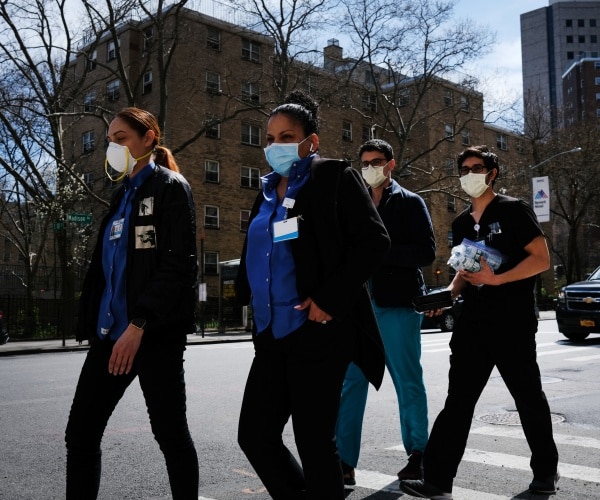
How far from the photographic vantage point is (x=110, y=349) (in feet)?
10.0

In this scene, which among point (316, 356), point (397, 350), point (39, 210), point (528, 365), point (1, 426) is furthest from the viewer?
point (39, 210)

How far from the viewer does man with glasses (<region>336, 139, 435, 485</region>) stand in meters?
4.33

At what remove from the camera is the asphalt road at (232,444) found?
4.27m

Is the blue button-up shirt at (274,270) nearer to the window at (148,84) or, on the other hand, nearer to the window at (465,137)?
the window at (148,84)

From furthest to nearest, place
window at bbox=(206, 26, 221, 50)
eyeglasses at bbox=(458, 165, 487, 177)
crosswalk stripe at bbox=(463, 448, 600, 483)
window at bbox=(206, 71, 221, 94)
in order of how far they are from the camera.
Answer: window at bbox=(206, 26, 221, 50), window at bbox=(206, 71, 221, 94), crosswalk stripe at bbox=(463, 448, 600, 483), eyeglasses at bbox=(458, 165, 487, 177)

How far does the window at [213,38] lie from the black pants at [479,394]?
3730cm

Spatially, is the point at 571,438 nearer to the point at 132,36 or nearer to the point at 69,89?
the point at 69,89

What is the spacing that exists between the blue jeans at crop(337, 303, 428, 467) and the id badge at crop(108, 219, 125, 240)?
187 cm

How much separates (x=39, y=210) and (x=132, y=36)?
1573 cm

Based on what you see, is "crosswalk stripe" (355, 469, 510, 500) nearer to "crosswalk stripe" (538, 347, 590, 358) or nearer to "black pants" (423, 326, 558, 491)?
"black pants" (423, 326, 558, 491)

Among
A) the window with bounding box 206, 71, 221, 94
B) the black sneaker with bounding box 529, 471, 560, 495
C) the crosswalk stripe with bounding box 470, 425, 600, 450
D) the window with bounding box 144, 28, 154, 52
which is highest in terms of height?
the window with bounding box 206, 71, 221, 94

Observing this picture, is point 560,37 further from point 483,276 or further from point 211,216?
point 483,276

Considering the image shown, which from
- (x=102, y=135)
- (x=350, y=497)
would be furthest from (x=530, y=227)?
(x=102, y=135)

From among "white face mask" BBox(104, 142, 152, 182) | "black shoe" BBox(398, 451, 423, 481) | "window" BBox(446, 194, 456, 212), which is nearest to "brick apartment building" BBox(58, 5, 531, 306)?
"window" BBox(446, 194, 456, 212)
